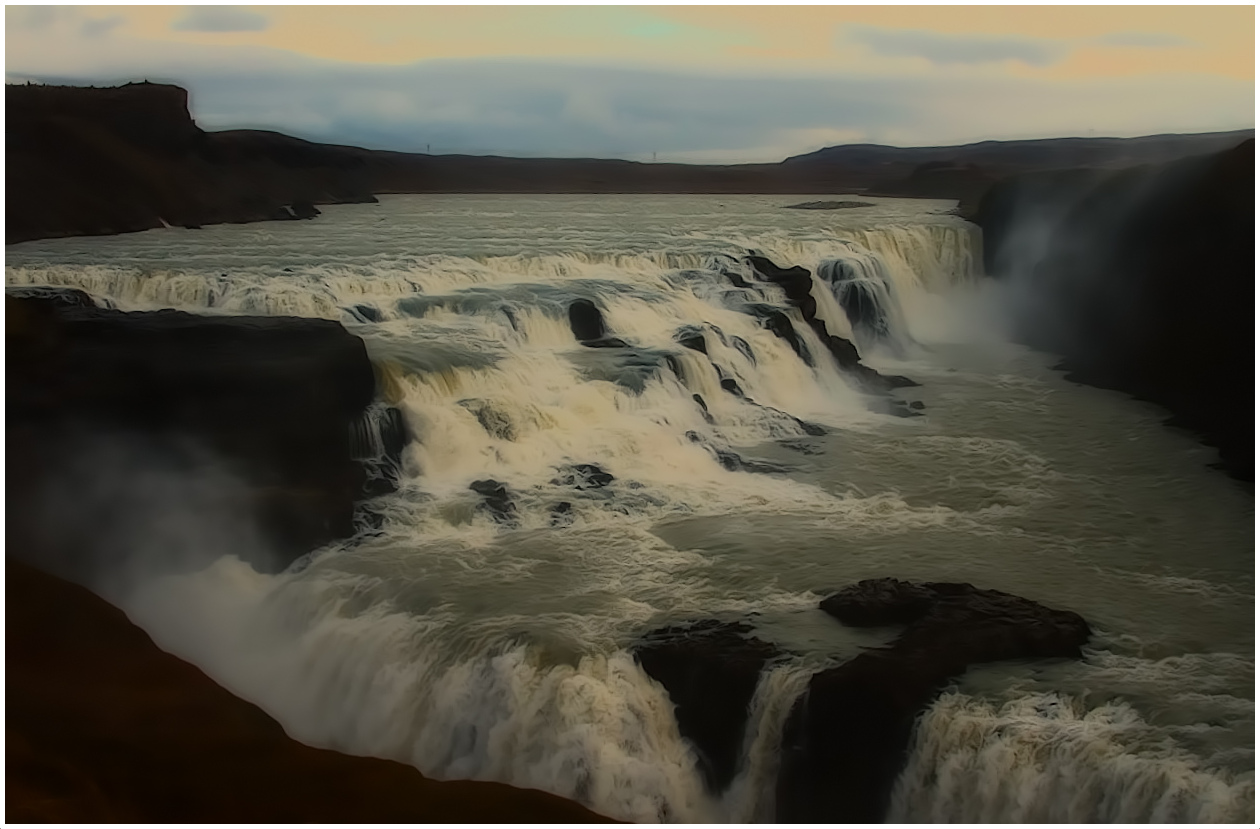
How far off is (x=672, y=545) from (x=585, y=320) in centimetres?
606

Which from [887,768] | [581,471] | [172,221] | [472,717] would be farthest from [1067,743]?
[172,221]

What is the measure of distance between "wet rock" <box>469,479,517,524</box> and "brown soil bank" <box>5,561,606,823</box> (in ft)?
12.8

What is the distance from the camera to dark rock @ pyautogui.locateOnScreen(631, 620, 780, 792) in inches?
324

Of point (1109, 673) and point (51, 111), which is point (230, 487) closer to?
point (1109, 673)

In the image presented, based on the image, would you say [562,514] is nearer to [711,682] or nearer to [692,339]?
[711,682]

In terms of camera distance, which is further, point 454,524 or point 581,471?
point 581,471

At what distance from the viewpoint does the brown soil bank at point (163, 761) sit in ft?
21.7

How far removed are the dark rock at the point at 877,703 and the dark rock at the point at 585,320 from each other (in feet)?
26.7

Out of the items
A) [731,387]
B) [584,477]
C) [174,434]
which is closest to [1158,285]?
[731,387]

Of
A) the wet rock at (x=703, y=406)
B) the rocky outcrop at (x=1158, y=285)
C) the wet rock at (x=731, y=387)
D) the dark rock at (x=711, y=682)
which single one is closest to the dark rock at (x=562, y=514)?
the dark rock at (x=711, y=682)

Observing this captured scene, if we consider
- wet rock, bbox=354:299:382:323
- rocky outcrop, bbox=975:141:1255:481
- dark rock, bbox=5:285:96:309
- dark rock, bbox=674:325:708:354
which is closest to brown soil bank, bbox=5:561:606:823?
dark rock, bbox=5:285:96:309

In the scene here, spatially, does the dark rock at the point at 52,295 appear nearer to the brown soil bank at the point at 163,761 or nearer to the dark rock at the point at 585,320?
the dark rock at the point at 585,320

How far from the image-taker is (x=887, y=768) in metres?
7.82

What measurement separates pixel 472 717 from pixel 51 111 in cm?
2092
